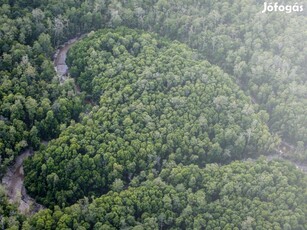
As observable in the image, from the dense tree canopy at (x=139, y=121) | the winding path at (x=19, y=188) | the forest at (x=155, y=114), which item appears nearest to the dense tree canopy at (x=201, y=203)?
the forest at (x=155, y=114)

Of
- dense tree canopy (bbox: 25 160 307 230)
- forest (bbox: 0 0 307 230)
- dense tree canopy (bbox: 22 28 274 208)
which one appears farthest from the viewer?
dense tree canopy (bbox: 22 28 274 208)

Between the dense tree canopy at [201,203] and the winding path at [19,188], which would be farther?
the winding path at [19,188]

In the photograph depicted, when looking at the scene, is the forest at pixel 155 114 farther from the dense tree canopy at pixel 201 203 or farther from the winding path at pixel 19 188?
the winding path at pixel 19 188

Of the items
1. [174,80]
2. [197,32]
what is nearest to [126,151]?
[174,80]

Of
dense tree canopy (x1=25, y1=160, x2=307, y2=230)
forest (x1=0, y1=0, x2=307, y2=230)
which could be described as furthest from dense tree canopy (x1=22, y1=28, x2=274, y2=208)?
dense tree canopy (x1=25, y1=160, x2=307, y2=230)

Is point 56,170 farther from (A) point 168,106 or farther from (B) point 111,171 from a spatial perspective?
(A) point 168,106

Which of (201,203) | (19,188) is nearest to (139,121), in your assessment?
(201,203)

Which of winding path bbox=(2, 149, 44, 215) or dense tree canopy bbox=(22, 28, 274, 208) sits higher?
dense tree canopy bbox=(22, 28, 274, 208)

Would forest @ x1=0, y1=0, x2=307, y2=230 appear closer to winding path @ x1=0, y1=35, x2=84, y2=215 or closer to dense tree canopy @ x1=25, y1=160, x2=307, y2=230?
dense tree canopy @ x1=25, y1=160, x2=307, y2=230

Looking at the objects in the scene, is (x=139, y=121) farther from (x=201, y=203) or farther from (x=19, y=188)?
(x=19, y=188)
